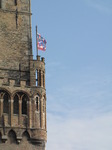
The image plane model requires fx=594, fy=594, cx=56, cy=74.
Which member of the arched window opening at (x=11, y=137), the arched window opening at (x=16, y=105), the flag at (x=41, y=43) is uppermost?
the flag at (x=41, y=43)

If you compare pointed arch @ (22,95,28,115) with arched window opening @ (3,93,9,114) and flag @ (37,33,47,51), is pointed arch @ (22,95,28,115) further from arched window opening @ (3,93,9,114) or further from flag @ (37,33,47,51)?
flag @ (37,33,47,51)

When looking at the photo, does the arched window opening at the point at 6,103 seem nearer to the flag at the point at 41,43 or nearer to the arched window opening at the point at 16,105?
the arched window opening at the point at 16,105

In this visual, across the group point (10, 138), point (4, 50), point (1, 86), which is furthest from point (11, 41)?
point (10, 138)

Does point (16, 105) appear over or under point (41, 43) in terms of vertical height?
under

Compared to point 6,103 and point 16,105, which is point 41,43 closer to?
point 16,105

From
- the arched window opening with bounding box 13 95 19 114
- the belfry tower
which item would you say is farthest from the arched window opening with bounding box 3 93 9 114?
the arched window opening with bounding box 13 95 19 114

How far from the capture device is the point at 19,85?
54188 mm

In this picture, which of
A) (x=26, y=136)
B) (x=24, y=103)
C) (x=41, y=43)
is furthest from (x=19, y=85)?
(x=41, y=43)

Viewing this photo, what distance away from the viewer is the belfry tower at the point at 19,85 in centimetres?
5266

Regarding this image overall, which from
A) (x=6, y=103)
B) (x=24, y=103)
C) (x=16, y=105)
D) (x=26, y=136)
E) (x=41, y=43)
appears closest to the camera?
(x=26, y=136)

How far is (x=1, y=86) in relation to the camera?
175ft

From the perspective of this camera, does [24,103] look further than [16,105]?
Yes

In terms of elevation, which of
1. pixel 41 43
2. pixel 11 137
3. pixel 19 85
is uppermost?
pixel 41 43

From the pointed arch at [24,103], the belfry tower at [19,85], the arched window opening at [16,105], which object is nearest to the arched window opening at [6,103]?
the belfry tower at [19,85]
